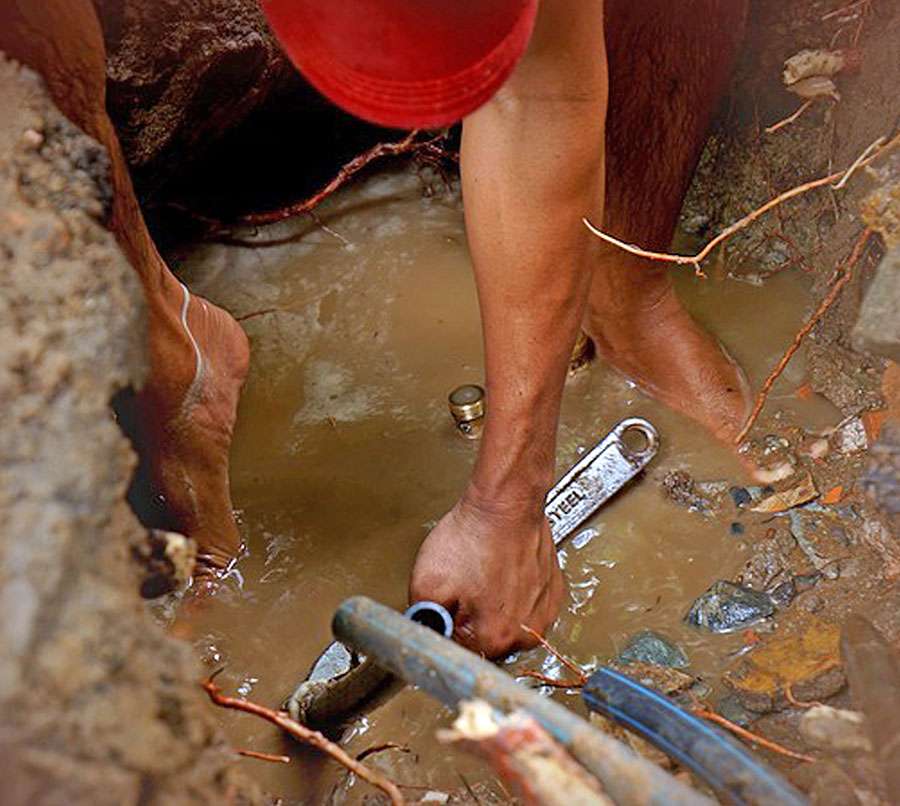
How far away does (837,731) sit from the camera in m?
1.17

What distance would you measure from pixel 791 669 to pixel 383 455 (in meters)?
0.92

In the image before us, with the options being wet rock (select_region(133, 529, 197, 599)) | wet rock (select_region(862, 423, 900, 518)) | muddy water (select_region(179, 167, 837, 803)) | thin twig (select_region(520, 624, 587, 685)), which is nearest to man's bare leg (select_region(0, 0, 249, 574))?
muddy water (select_region(179, 167, 837, 803))

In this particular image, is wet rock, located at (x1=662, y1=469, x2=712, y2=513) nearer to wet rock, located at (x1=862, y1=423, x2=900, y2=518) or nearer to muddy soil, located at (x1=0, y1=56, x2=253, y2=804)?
wet rock, located at (x1=862, y1=423, x2=900, y2=518)

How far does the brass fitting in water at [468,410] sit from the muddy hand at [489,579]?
0.38 m

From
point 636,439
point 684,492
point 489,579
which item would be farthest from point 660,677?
point 636,439

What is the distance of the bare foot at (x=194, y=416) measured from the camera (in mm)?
1795

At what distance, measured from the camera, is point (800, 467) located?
2.02m

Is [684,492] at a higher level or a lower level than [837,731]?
lower

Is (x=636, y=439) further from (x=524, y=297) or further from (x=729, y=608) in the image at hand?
(x=524, y=297)

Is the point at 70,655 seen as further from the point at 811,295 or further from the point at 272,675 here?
the point at 811,295

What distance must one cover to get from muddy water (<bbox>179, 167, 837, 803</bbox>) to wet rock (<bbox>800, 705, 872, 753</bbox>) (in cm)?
53

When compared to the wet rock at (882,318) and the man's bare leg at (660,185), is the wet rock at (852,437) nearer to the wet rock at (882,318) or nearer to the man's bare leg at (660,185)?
the man's bare leg at (660,185)

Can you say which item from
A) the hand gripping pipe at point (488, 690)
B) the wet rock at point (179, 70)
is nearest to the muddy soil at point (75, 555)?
the hand gripping pipe at point (488, 690)

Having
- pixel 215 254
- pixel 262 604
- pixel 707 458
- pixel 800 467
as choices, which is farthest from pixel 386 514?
pixel 215 254
